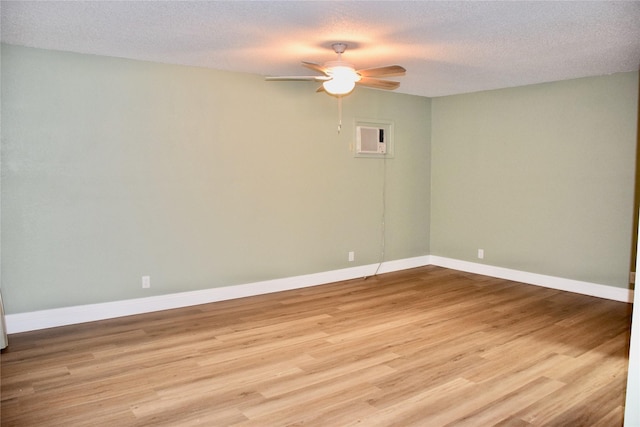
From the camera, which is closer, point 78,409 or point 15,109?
point 78,409

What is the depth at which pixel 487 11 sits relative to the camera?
9.84ft

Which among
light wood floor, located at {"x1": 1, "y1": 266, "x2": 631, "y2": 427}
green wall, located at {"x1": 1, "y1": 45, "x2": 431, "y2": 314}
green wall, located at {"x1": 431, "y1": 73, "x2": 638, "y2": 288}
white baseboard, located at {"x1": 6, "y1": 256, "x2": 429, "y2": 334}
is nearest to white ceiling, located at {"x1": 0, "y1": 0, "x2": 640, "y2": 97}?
green wall, located at {"x1": 1, "y1": 45, "x2": 431, "y2": 314}

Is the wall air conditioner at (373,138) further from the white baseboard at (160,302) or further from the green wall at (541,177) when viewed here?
the white baseboard at (160,302)

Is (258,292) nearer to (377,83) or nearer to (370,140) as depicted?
(370,140)

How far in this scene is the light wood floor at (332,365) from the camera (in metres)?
2.69

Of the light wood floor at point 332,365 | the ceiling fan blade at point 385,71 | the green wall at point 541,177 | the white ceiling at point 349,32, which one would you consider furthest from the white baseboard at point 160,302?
the ceiling fan blade at point 385,71

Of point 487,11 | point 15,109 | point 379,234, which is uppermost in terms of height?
point 487,11

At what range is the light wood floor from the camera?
2.69 m

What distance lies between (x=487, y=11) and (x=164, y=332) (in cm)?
357

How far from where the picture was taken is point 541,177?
556 cm

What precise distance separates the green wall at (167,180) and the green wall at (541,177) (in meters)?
1.18

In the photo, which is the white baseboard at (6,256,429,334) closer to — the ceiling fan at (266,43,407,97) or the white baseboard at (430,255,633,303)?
the white baseboard at (430,255,633,303)

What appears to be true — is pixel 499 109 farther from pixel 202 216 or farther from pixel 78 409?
pixel 78 409

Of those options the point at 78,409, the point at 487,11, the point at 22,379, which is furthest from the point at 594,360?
the point at 22,379
